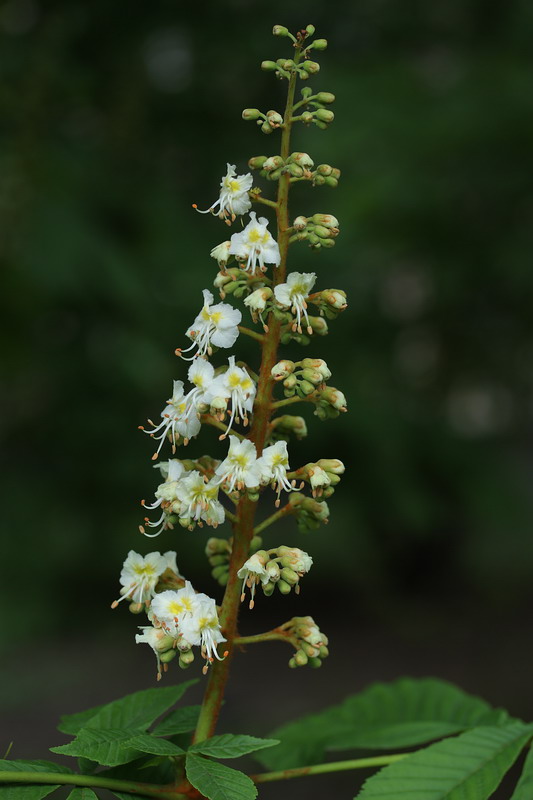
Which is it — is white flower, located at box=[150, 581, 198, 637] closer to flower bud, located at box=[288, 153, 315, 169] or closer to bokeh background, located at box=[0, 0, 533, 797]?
flower bud, located at box=[288, 153, 315, 169]

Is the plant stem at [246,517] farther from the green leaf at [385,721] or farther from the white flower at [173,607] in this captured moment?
the green leaf at [385,721]

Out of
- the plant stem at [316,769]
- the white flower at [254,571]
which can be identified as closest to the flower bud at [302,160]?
the white flower at [254,571]

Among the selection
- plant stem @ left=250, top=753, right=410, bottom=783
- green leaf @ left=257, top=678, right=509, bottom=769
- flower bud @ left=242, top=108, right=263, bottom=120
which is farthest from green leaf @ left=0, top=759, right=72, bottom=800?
flower bud @ left=242, top=108, right=263, bottom=120

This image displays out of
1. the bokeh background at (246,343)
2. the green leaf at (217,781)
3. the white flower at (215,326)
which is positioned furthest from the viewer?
the bokeh background at (246,343)

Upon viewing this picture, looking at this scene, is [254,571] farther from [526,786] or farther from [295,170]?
[295,170]

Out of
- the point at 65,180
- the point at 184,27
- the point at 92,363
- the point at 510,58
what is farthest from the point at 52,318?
the point at 510,58

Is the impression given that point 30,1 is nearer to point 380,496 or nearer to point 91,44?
point 91,44
